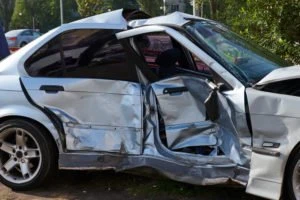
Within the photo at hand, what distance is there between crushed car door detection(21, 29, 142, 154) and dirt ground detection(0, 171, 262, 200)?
47cm

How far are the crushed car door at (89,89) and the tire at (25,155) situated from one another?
24 cm

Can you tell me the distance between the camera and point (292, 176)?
4.20 metres

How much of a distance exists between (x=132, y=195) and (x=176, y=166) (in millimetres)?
639

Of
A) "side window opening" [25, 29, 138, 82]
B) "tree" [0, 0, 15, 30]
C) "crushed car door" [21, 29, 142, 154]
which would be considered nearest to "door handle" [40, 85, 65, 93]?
"crushed car door" [21, 29, 142, 154]

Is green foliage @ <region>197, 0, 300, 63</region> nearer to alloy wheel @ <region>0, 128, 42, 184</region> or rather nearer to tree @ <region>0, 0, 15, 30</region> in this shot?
alloy wheel @ <region>0, 128, 42, 184</region>

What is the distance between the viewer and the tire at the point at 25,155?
204 inches

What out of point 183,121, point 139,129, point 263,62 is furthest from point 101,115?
point 263,62

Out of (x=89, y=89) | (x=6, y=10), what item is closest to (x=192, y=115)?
(x=89, y=89)

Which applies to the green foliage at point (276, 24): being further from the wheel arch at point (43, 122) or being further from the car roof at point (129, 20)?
the wheel arch at point (43, 122)

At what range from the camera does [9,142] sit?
5.38 metres

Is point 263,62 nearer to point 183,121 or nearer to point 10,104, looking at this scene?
point 183,121

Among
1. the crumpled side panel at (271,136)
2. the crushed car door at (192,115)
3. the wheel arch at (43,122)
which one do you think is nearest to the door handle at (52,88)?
the wheel arch at (43,122)

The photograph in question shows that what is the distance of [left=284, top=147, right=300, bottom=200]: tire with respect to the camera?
416cm

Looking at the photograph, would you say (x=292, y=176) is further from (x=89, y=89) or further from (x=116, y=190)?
(x=89, y=89)
